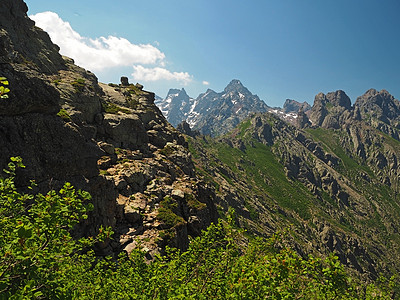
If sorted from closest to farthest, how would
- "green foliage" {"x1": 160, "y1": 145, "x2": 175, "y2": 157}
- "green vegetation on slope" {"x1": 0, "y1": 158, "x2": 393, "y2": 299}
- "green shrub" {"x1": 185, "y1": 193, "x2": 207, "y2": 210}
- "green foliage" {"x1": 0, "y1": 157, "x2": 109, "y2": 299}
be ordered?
"green foliage" {"x1": 0, "y1": 157, "x2": 109, "y2": 299}
"green vegetation on slope" {"x1": 0, "y1": 158, "x2": 393, "y2": 299}
"green shrub" {"x1": 185, "y1": 193, "x2": 207, "y2": 210}
"green foliage" {"x1": 160, "y1": 145, "x2": 175, "y2": 157}

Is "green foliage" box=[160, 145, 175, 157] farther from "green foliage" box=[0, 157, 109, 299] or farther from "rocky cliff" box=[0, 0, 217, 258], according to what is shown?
"green foliage" box=[0, 157, 109, 299]

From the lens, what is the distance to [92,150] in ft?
120

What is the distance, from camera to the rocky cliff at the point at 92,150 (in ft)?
90.6

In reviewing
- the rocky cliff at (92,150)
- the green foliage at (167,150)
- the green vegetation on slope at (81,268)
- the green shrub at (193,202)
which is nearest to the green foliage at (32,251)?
Answer: the green vegetation on slope at (81,268)

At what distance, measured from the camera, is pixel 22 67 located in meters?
32.2

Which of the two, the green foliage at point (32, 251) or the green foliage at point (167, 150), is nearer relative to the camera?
the green foliage at point (32, 251)

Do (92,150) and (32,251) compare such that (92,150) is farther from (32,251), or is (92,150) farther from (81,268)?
(32,251)

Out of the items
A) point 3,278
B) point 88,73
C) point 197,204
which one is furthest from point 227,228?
point 88,73

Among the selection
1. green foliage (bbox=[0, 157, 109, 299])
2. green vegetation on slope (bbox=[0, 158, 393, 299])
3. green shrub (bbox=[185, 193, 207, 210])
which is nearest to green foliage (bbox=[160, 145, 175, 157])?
green shrub (bbox=[185, 193, 207, 210])

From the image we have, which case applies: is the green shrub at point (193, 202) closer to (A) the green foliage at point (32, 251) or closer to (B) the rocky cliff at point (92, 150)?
(B) the rocky cliff at point (92, 150)

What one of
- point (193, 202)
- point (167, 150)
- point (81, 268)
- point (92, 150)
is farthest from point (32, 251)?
point (167, 150)

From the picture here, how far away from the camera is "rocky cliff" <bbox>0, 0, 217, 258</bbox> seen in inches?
1088

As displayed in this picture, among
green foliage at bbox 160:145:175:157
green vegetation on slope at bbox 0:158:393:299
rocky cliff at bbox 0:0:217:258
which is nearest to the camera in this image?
green vegetation on slope at bbox 0:158:393:299

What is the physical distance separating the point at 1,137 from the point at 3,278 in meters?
24.4
